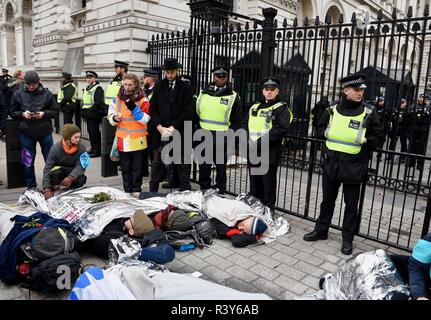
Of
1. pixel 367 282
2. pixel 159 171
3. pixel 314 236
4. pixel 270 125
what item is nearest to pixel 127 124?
pixel 159 171

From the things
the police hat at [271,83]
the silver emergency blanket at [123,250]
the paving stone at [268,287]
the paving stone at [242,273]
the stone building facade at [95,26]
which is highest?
the stone building facade at [95,26]

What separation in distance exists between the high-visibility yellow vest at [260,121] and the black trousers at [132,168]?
6.30 ft

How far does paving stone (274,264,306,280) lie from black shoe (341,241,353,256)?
0.84 metres

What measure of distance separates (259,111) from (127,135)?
7.06 feet

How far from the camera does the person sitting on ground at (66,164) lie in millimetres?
4988

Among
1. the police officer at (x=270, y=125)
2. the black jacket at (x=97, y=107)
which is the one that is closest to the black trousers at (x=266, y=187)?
the police officer at (x=270, y=125)

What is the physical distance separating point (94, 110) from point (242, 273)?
21.6 feet

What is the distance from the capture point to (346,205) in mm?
4371

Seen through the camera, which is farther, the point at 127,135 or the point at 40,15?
the point at 40,15

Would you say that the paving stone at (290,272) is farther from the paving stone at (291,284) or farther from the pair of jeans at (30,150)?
the pair of jeans at (30,150)

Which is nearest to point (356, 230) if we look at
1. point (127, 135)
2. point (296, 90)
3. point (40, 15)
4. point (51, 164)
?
point (296, 90)

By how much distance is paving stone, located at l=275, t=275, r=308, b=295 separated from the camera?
3.46 m
